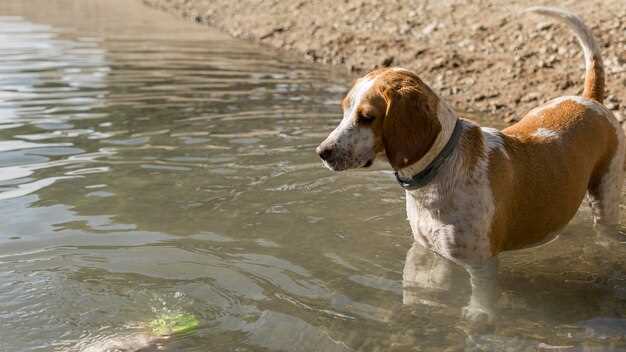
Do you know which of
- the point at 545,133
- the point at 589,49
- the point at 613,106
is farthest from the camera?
the point at 613,106

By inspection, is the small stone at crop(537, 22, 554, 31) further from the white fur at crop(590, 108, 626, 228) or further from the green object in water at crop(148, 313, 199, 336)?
the green object in water at crop(148, 313, 199, 336)

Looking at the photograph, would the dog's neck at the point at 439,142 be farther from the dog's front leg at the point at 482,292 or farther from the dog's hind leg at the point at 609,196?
the dog's hind leg at the point at 609,196

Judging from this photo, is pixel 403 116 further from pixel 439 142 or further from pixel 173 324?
pixel 173 324

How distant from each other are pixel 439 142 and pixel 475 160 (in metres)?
0.33

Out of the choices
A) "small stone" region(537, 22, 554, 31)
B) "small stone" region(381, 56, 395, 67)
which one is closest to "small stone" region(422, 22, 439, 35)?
"small stone" region(381, 56, 395, 67)

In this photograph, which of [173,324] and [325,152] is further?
[173,324]

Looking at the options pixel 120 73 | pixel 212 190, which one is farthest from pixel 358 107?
pixel 120 73

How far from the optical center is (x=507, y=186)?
5285 millimetres

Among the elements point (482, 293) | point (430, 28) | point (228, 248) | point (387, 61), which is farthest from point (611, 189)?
point (430, 28)

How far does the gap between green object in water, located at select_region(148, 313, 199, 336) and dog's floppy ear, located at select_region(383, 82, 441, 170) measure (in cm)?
173

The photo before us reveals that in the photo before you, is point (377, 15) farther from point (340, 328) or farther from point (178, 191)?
point (340, 328)

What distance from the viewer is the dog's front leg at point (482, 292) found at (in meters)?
5.24

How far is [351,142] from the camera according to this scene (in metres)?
4.92

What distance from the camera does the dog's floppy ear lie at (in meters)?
4.78
